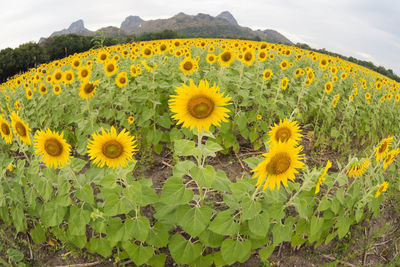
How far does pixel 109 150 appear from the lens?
2227mm

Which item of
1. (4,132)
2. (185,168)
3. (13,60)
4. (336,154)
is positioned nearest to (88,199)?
(185,168)

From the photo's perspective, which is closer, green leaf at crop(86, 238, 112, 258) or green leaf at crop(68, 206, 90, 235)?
green leaf at crop(68, 206, 90, 235)

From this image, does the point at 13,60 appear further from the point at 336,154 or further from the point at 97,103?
the point at 336,154

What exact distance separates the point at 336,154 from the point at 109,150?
5.10 meters

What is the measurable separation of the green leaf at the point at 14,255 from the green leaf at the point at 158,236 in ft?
6.01

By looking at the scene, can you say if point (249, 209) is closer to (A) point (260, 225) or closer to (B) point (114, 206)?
(A) point (260, 225)

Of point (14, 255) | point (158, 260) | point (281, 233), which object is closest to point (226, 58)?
point (281, 233)

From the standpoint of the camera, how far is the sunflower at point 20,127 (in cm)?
253

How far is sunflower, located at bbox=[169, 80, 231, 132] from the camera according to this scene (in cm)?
202

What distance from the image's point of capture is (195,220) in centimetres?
234

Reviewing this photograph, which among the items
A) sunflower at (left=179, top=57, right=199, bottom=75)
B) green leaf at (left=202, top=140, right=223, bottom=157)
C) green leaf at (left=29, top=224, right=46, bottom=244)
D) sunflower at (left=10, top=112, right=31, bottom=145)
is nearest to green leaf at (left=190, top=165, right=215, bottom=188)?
green leaf at (left=202, top=140, right=223, bottom=157)

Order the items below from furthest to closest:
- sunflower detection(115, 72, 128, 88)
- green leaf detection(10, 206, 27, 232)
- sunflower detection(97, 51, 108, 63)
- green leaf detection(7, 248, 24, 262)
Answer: sunflower detection(97, 51, 108, 63) → sunflower detection(115, 72, 128, 88) → green leaf detection(7, 248, 24, 262) → green leaf detection(10, 206, 27, 232)

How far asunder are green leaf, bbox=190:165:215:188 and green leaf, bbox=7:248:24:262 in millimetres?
2659

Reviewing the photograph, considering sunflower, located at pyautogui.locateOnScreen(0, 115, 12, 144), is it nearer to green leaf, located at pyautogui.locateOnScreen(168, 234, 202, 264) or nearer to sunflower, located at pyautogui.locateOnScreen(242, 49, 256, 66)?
green leaf, located at pyautogui.locateOnScreen(168, 234, 202, 264)
